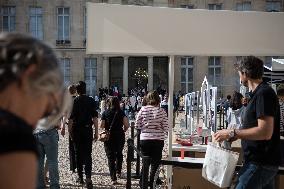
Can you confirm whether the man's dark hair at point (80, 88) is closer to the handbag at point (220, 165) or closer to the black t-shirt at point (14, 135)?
the handbag at point (220, 165)

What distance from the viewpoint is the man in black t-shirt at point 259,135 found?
11.0 feet

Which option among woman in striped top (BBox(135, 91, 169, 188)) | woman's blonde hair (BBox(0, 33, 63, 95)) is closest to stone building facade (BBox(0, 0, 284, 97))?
woman in striped top (BBox(135, 91, 169, 188))

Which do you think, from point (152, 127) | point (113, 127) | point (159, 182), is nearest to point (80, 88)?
point (113, 127)

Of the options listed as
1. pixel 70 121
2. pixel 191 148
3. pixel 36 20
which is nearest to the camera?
pixel 191 148

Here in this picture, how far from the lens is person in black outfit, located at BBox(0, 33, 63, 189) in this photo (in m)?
1.21

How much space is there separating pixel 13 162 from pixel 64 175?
676 cm

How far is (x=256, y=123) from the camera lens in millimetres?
3443

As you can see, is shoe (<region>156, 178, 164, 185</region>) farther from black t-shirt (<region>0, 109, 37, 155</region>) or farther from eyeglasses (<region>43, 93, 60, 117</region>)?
black t-shirt (<region>0, 109, 37, 155</region>)

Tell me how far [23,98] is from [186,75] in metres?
38.0

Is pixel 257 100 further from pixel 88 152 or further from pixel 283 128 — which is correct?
pixel 283 128

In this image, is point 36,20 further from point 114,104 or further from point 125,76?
point 114,104

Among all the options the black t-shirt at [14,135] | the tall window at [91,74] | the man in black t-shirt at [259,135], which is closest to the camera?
the black t-shirt at [14,135]

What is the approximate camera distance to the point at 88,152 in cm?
648

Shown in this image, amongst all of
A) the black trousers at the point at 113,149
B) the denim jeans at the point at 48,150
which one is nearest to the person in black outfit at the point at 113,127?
the black trousers at the point at 113,149
